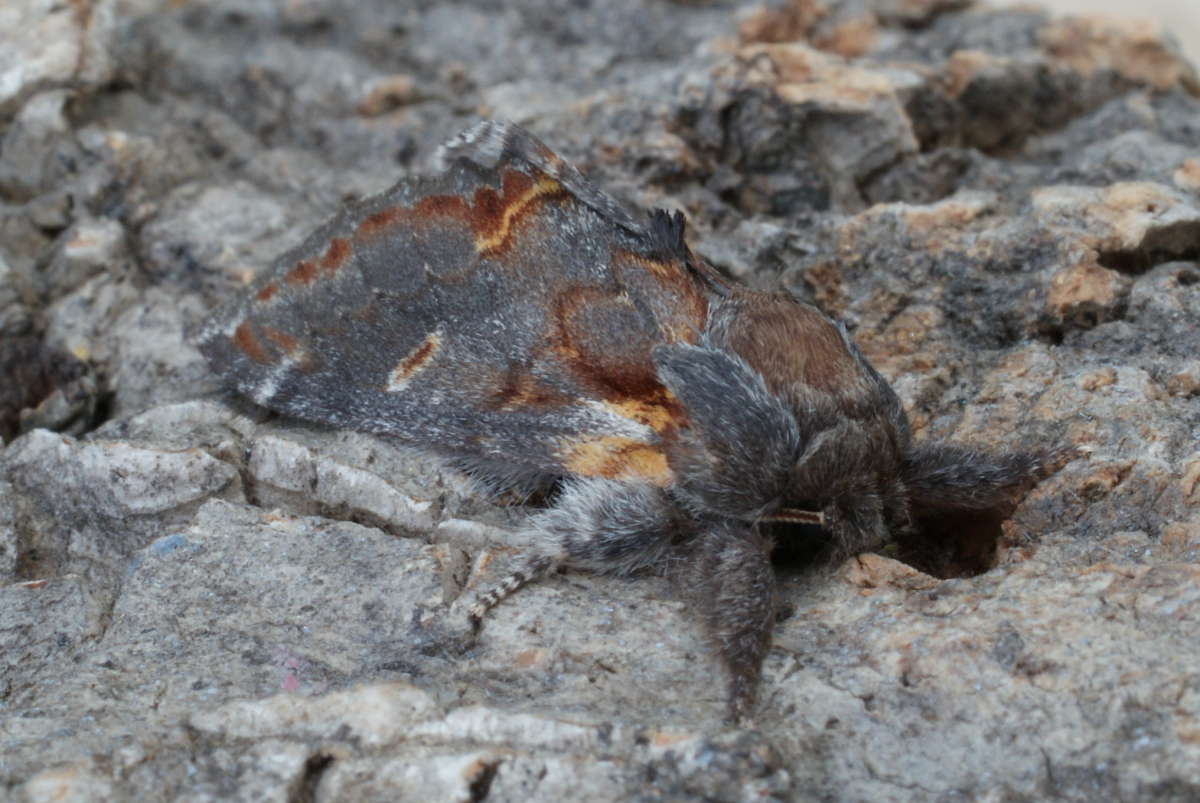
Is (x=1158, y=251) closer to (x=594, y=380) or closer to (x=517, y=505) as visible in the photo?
(x=594, y=380)

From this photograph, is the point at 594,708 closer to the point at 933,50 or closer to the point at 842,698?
the point at 842,698

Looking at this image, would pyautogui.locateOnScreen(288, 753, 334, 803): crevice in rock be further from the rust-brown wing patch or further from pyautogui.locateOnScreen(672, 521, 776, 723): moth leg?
the rust-brown wing patch

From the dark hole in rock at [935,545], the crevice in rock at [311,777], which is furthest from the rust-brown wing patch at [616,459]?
the crevice in rock at [311,777]

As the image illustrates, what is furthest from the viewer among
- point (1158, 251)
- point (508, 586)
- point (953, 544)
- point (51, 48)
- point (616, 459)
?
point (51, 48)

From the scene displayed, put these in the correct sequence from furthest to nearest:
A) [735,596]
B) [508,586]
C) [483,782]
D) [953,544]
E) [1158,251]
A: [1158,251]
[953,544]
[508,586]
[735,596]
[483,782]

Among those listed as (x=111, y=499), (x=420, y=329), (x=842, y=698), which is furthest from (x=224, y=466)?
(x=842, y=698)

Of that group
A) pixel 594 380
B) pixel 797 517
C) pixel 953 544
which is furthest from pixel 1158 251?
pixel 594 380

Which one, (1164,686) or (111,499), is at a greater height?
(1164,686)
